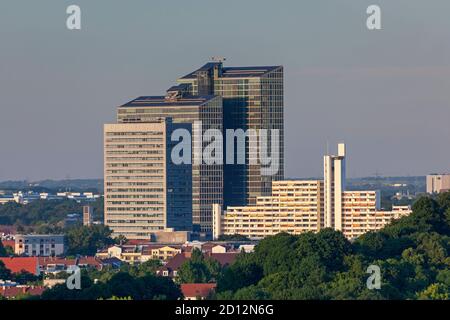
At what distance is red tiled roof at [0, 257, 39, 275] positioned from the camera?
305 ft

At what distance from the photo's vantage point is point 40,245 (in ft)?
429

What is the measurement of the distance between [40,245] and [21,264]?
1321 inches

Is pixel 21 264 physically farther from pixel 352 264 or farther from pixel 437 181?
pixel 437 181

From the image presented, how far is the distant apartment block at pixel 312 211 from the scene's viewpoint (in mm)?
141750

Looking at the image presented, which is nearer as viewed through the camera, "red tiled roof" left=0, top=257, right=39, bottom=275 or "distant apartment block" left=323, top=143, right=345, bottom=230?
"red tiled roof" left=0, top=257, right=39, bottom=275

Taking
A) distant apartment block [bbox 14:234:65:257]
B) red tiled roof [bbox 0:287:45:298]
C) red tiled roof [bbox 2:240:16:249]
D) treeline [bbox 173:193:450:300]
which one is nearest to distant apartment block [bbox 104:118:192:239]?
red tiled roof [bbox 2:240:16:249]

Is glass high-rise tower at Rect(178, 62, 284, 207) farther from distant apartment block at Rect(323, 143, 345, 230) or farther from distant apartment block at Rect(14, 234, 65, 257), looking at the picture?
distant apartment block at Rect(14, 234, 65, 257)

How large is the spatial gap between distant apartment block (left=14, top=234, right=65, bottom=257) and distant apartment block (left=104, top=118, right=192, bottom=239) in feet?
68.3

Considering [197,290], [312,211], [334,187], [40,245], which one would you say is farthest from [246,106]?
[197,290]

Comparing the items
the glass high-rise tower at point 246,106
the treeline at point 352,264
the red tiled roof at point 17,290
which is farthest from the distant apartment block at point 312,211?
the red tiled roof at point 17,290

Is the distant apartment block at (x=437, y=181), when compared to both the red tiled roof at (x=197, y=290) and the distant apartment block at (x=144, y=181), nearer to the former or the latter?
the distant apartment block at (x=144, y=181)

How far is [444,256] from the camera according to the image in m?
64.9

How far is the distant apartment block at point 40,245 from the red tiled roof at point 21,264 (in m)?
24.5
